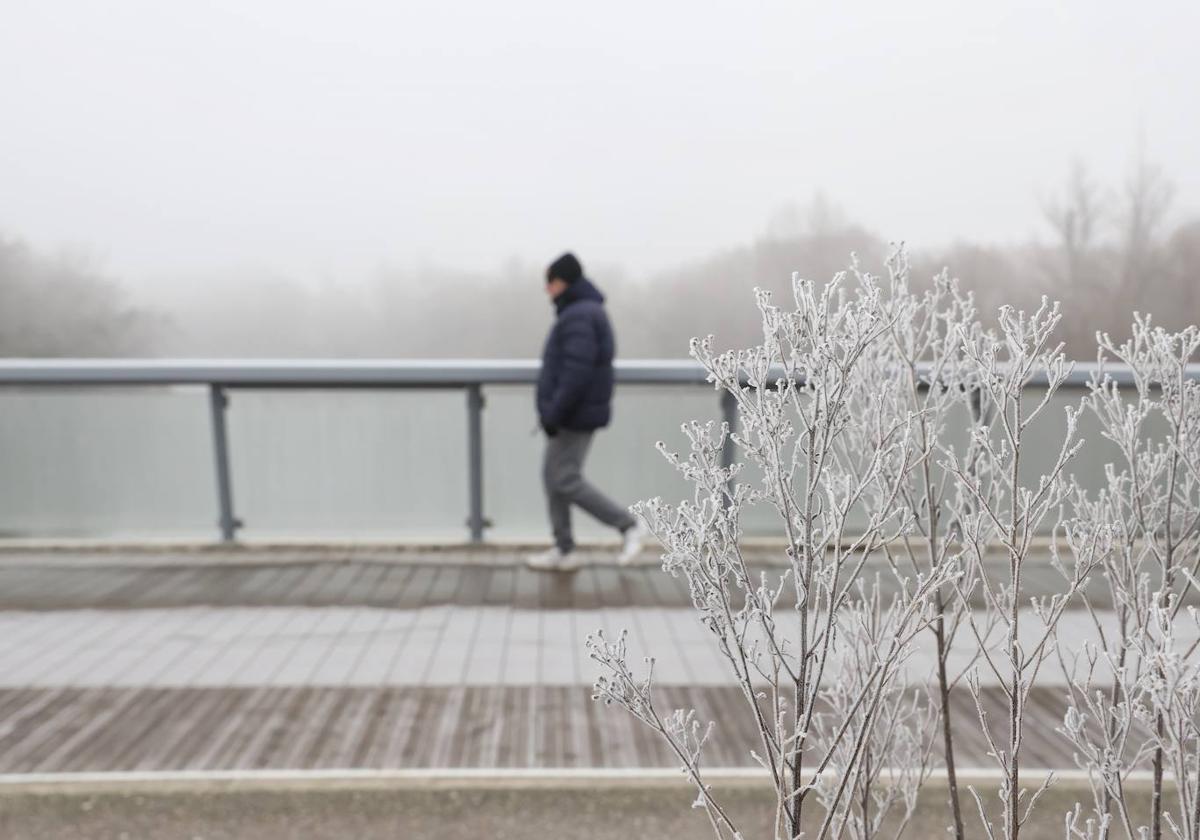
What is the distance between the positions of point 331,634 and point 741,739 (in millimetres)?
1923

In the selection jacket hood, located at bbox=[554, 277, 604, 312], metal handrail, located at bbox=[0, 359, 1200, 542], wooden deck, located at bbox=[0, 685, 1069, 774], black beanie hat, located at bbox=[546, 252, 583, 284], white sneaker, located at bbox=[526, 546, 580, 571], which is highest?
black beanie hat, located at bbox=[546, 252, 583, 284]

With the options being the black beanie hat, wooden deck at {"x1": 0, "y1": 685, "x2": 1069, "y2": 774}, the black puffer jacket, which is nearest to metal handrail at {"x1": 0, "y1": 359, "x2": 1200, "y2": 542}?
the black puffer jacket

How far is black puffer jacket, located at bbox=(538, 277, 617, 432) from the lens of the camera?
4.50 m

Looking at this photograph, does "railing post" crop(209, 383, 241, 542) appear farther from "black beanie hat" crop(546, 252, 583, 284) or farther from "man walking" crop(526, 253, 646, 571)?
"black beanie hat" crop(546, 252, 583, 284)

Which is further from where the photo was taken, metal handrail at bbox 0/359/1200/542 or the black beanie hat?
metal handrail at bbox 0/359/1200/542

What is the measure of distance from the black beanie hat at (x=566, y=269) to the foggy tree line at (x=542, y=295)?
3.94 meters

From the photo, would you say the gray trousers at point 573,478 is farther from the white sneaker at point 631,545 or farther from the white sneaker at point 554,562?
the white sneaker at point 554,562

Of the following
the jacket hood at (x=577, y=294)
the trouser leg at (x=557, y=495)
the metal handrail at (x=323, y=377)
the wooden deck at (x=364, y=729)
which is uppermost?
the jacket hood at (x=577, y=294)

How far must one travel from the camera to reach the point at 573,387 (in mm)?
4496

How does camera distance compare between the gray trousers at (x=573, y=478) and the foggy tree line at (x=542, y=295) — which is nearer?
the gray trousers at (x=573, y=478)

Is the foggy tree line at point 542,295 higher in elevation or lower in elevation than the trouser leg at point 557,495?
higher

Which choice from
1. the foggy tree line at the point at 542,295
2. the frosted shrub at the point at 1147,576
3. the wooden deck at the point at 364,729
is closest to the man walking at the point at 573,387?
the wooden deck at the point at 364,729

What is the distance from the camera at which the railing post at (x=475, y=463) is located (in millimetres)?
5375

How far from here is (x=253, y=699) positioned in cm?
310
